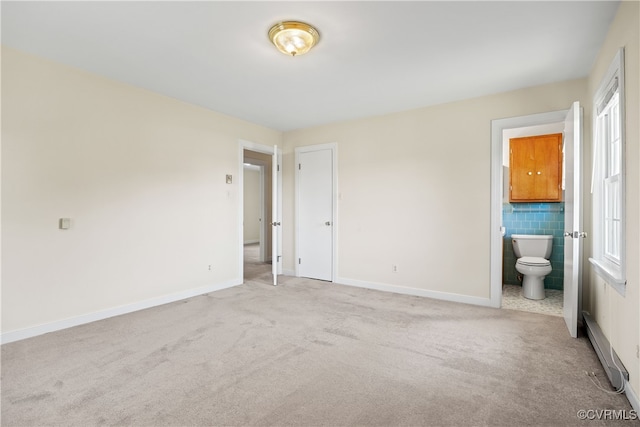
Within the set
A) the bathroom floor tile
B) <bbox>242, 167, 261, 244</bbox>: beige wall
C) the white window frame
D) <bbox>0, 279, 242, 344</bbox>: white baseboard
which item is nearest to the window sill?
the white window frame

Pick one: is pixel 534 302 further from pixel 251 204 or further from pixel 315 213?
pixel 251 204

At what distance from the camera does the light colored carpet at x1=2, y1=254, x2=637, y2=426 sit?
175 centimetres

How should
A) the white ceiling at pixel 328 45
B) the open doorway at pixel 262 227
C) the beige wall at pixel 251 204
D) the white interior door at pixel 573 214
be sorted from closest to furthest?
the white ceiling at pixel 328 45, the white interior door at pixel 573 214, the open doorway at pixel 262 227, the beige wall at pixel 251 204

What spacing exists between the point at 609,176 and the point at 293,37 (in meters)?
2.71

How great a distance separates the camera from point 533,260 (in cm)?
414

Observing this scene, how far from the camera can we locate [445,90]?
3561 mm

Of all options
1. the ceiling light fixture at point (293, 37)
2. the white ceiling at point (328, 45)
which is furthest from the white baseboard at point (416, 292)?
the ceiling light fixture at point (293, 37)

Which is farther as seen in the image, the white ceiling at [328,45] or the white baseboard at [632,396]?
the white ceiling at [328,45]

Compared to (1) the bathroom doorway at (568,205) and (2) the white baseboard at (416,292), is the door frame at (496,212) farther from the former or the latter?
(2) the white baseboard at (416,292)

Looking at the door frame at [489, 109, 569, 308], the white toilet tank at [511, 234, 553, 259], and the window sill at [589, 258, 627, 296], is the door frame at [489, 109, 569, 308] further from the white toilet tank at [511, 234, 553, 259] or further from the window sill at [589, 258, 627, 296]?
the white toilet tank at [511, 234, 553, 259]

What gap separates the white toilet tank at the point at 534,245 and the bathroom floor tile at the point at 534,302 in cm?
52

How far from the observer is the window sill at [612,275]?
2010 mm

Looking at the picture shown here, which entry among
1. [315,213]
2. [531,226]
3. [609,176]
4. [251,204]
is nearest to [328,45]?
[609,176]

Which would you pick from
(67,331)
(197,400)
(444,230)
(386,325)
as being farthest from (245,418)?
(444,230)
